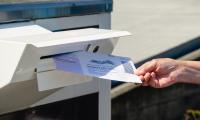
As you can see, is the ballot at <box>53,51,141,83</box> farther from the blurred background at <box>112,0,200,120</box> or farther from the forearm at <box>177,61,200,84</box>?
the blurred background at <box>112,0,200,120</box>

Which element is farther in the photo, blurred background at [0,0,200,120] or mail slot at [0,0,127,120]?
blurred background at [0,0,200,120]

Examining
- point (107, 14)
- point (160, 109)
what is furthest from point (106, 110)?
point (160, 109)

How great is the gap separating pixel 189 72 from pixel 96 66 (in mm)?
537

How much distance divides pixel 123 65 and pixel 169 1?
275 inches

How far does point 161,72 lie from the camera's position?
7.33 ft

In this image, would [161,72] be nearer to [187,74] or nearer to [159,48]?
[187,74]

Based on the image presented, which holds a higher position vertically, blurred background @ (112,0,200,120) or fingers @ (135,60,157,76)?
fingers @ (135,60,157,76)

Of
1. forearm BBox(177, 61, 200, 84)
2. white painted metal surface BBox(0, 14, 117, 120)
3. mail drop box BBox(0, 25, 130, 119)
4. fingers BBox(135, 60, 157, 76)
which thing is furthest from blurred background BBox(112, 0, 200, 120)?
mail drop box BBox(0, 25, 130, 119)

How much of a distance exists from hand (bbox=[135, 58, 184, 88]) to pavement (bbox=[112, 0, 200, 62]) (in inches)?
118

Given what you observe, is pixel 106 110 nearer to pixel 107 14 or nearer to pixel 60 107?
pixel 60 107

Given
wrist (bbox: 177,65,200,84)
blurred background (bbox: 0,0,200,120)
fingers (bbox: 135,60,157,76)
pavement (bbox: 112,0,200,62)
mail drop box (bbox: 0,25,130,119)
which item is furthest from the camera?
pavement (bbox: 112,0,200,62)

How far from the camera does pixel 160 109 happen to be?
514 centimetres

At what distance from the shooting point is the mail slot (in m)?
1.87

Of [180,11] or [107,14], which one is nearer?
[107,14]
